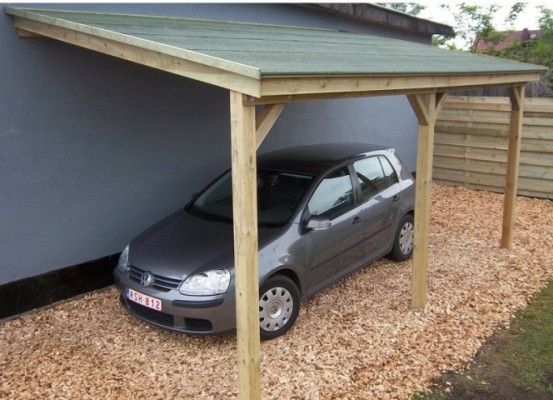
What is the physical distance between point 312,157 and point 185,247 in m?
1.96

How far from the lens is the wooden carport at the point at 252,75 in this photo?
3117 mm

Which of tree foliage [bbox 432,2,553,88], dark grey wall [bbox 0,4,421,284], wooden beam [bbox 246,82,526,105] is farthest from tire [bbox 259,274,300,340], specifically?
tree foliage [bbox 432,2,553,88]

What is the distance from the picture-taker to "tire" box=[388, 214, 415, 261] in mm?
6344

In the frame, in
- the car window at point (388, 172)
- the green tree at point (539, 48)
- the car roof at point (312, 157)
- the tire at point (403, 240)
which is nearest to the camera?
the car roof at point (312, 157)

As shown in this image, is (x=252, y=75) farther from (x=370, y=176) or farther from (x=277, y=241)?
(x=370, y=176)

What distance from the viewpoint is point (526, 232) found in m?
7.89

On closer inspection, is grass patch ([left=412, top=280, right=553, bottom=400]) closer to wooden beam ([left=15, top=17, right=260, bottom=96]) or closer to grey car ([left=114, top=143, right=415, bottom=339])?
grey car ([left=114, top=143, right=415, bottom=339])

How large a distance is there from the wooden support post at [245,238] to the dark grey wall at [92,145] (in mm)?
2680

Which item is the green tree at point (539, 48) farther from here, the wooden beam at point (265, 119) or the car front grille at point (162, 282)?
the car front grille at point (162, 282)

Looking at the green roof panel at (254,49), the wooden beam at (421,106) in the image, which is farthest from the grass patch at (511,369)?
the green roof panel at (254,49)

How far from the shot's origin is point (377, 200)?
5719 millimetres

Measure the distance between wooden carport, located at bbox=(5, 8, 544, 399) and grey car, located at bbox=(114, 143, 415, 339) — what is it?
0.74 m

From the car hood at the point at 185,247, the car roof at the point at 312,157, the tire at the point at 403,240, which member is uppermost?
the car roof at the point at 312,157

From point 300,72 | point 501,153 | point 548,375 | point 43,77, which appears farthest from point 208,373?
point 501,153
